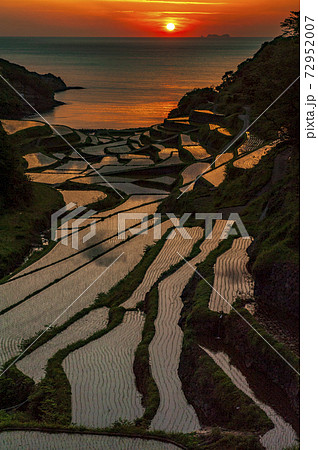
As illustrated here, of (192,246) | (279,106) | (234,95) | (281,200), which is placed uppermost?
(234,95)

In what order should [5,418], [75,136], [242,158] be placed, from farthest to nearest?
1. [75,136]
2. [242,158]
3. [5,418]

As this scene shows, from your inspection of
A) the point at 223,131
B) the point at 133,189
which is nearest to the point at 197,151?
the point at 223,131

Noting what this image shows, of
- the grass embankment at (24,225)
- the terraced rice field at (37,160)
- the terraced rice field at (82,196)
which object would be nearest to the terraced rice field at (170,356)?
the grass embankment at (24,225)

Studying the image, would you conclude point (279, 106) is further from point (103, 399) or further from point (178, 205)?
point (103, 399)

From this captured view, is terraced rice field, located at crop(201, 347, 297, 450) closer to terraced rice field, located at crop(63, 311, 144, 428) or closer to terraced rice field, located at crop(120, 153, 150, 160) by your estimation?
terraced rice field, located at crop(63, 311, 144, 428)

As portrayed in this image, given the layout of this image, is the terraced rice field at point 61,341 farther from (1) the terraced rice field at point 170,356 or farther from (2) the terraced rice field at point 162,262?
(1) the terraced rice field at point 170,356

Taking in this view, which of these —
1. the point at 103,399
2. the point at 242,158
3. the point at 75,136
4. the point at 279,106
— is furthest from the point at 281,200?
the point at 75,136
